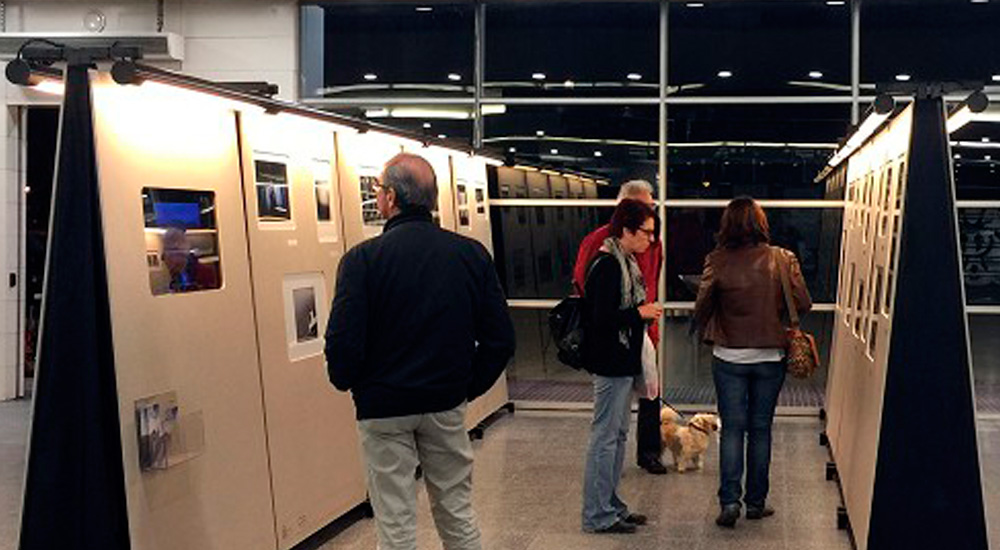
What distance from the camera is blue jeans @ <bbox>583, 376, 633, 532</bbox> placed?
21.9 ft

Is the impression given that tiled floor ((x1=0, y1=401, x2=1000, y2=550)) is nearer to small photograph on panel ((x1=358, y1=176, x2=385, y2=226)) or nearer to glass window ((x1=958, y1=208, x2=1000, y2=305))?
glass window ((x1=958, y1=208, x2=1000, y2=305))

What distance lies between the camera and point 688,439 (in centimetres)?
866

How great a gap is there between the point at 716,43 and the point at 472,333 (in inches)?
305

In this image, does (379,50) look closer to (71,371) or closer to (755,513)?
(755,513)

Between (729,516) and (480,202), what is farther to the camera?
(480,202)

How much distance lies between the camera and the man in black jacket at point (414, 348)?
4.59 m

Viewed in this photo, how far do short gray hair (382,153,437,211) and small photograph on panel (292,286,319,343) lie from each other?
193 centimetres

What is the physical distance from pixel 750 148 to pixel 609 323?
5654 millimetres

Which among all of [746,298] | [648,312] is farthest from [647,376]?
[746,298]

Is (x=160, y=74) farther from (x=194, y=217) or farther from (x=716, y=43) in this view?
(x=716, y=43)

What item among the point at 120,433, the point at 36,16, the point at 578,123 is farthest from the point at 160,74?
the point at 36,16

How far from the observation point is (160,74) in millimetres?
4812

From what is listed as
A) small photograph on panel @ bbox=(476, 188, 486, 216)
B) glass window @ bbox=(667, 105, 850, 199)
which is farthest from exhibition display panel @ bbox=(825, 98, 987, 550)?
glass window @ bbox=(667, 105, 850, 199)

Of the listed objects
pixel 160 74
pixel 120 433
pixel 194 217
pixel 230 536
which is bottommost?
pixel 230 536
